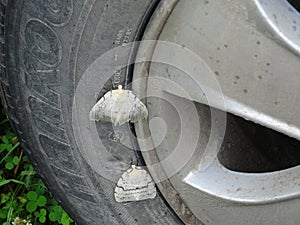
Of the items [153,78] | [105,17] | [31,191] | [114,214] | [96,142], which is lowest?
[31,191]

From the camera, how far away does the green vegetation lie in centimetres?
252

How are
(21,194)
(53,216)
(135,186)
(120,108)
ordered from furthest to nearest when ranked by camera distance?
(21,194)
(53,216)
(135,186)
(120,108)

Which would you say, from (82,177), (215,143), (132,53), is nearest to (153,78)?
(132,53)

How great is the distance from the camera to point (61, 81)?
74.4 inches

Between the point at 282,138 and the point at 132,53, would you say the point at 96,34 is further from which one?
the point at 282,138

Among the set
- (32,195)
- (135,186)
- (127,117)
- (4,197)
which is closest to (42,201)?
(32,195)

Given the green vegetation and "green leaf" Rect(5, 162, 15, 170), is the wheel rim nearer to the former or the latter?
the green vegetation

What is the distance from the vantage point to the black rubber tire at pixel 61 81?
69.7 inches

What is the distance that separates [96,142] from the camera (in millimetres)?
1939

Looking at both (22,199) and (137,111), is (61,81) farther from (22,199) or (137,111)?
(22,199)

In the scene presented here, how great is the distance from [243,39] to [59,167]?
632mm

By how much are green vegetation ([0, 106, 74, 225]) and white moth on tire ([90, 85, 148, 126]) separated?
2.22ft

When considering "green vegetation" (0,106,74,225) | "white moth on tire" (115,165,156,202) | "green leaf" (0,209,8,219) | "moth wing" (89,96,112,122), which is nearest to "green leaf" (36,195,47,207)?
"green vegetation" (0,106,74,225)

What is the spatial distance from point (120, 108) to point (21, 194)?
91cm
